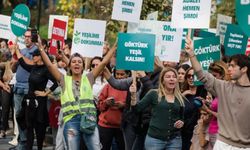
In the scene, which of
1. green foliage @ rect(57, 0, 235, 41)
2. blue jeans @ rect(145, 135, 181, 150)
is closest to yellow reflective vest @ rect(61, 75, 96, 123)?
blue jeans @ rect(145, 135, 181, 150)

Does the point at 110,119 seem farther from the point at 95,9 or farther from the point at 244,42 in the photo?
the point at 95,9

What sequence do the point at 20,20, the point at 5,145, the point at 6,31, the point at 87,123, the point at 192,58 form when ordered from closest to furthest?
the point at 192,58 → the point at 87,123 → the point at 20,20 → the point at 5,145 → the point at 6,31

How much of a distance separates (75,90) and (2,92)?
622 cm

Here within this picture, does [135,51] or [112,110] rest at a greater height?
[135,51]

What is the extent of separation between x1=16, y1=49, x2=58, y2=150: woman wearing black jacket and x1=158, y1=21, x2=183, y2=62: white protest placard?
2.25 meters

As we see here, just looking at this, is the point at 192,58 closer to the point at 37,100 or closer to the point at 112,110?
the point at 112,110

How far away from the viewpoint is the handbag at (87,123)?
35.9ft

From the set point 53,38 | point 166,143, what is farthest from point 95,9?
point 166,143

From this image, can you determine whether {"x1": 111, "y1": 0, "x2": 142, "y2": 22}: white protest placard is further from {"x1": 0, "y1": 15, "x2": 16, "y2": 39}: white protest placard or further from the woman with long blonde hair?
{"x1": 0, "y1": 15, "x2": 16, "y2": 39}: white protest placard

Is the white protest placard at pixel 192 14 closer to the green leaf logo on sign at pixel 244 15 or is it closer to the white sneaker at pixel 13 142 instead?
the green leaf logo on sign at pixel 244 15

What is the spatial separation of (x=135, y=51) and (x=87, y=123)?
123 centimetres

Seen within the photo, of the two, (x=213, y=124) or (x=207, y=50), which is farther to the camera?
(x=207, y=50)

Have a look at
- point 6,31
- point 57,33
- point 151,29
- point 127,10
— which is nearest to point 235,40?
point 151,29

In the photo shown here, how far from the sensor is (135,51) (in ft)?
37.4
